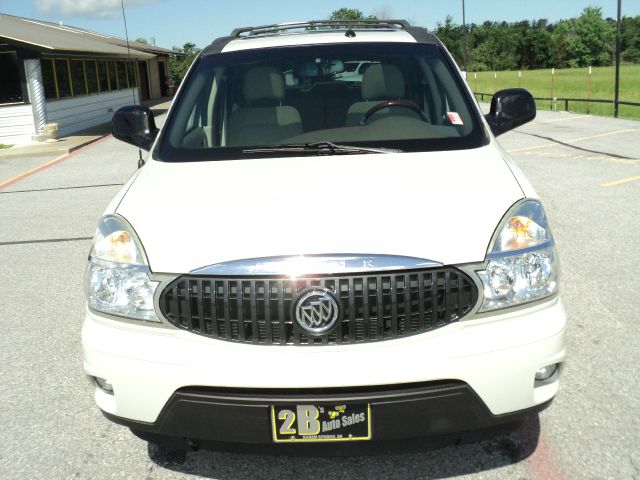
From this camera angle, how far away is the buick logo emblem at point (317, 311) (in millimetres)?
2273

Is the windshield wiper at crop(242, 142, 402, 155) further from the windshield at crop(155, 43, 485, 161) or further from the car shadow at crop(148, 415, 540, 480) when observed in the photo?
the car shadow at crop(148, 415, 540, 480)

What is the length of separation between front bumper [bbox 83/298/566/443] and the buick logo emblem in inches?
2.8

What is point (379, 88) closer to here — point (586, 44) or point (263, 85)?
point (263, 85)

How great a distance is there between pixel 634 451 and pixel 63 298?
13.6ft

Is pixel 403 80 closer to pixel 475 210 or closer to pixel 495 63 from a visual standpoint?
pixel 475 210

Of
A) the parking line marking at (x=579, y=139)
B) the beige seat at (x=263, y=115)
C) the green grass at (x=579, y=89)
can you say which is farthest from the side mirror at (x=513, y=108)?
the green grass at (x=579, y=89)

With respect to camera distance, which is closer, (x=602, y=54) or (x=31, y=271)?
(x=31, y=271)

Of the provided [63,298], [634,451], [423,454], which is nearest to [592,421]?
[634,451]

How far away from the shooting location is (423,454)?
2857 millimetres

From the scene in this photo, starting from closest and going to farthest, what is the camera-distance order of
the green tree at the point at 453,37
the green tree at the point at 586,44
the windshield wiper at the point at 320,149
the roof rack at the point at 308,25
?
the windshield wiper at the point at 320,149, the roof rack at the point at 308,25, the green tree at the point at 453,37, the green tree at the point at 586,44

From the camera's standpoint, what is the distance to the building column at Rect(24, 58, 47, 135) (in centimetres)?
1969

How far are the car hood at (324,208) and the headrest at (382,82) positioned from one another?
970 mm

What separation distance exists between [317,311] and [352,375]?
0.80ft

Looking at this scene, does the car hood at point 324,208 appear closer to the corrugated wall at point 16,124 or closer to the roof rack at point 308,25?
the roof rack at point 308,25
